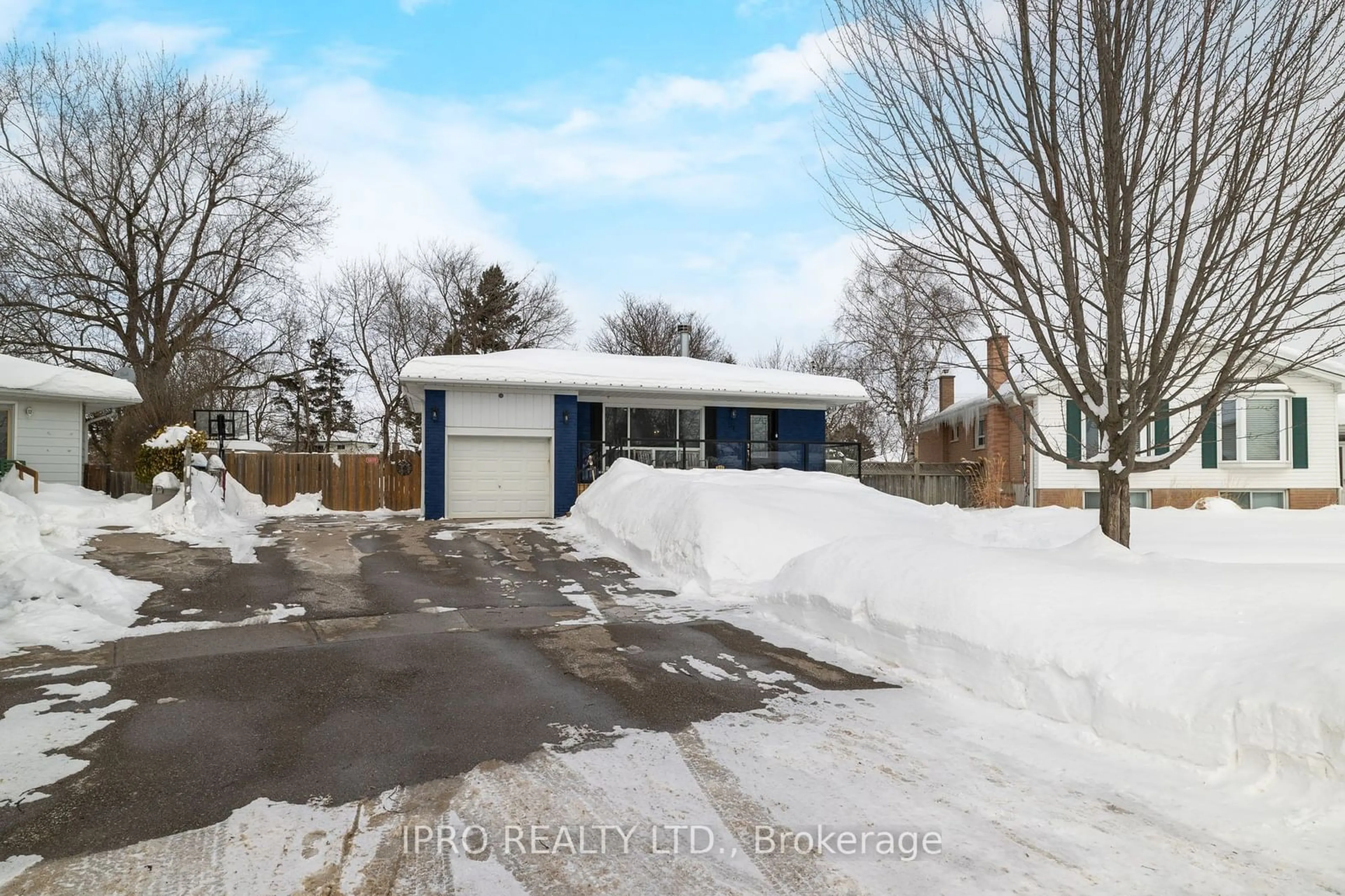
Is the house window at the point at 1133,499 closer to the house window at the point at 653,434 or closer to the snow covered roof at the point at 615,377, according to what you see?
the snow covered roof at the point at 615,377

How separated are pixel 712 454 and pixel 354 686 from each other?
519 inches

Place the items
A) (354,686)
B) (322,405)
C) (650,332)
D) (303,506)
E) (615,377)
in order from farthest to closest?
(650,332) → (322,405) → (303,506) → (615,377) → (354,686)

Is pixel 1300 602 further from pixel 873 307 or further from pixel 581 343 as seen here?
pixel 581 343

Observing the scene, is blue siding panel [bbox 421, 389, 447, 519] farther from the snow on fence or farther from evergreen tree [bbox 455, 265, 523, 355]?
evergreen tree [bbox 455, 265, 523, 355]

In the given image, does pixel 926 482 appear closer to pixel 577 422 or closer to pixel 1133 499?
pixel 1133 499

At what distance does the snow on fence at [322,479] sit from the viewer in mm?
17609

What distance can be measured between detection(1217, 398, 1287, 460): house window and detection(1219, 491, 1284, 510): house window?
33.1 inches

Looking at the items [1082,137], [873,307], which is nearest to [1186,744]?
[1082,137]

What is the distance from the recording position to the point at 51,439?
15.5 m

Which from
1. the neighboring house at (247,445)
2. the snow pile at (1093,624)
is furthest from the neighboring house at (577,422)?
the neighboring house at (247,445)

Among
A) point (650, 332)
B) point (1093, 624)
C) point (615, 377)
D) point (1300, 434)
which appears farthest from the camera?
point (650, 332)

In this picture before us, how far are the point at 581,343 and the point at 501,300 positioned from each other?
5.53m

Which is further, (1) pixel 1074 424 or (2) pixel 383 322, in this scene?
(2) pixel 383 322

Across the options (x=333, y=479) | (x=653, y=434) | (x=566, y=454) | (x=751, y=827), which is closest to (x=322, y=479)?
(x=333, y=479)
